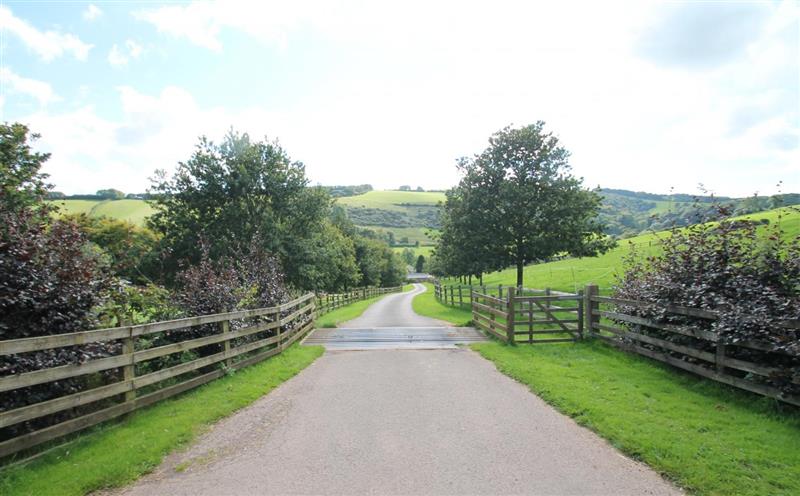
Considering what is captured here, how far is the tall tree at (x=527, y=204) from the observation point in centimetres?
2059

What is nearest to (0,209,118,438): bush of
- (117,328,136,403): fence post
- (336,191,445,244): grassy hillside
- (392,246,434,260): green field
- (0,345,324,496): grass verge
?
(117,328,136,403): fence post

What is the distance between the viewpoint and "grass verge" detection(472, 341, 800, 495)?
4219 millimetres

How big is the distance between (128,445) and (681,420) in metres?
6.42

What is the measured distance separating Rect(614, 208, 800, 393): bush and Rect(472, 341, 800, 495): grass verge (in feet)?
2.14

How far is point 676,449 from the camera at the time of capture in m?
4.72

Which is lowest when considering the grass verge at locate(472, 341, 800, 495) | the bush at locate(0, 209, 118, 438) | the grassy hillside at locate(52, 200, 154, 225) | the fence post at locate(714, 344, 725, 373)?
the grass verge at locate(472, 341, 800, 495)

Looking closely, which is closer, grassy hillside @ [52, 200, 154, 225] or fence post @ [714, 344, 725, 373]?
fence post @ [714, 344, 725, 373]

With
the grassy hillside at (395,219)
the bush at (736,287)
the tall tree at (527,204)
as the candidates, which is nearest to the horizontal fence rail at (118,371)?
the bush at (736,287)

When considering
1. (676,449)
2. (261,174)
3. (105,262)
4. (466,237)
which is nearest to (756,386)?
(676,449)

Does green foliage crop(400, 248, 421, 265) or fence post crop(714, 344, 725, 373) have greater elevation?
fence post crop(714, 344, 725, 373)

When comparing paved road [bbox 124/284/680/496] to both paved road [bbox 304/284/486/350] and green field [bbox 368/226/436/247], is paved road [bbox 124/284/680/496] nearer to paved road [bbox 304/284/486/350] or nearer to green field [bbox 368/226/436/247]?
paved road [bbox 304/284/486/350]

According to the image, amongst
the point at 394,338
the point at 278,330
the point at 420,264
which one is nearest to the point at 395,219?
the point at 420,264

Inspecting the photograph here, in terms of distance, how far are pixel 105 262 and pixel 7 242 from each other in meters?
1.41

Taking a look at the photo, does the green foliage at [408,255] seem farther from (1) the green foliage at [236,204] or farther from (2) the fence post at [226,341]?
(2) the fence post at [226,341]
